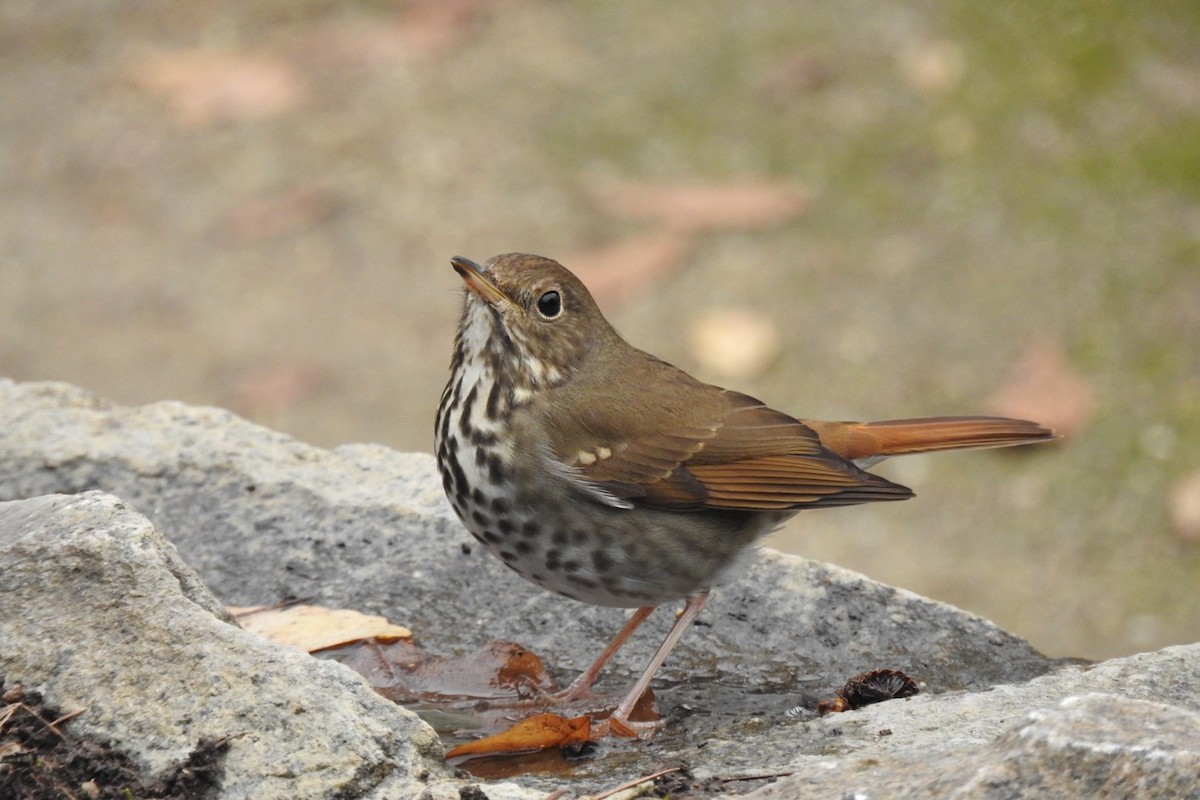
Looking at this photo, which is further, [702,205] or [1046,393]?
[702,205]

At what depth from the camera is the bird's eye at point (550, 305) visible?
166 inches

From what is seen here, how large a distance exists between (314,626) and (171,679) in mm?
1005

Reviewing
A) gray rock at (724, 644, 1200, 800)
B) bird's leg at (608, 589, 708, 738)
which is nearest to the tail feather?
bird's leg at (608, 589, 708, 738)

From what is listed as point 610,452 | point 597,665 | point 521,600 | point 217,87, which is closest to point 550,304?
point 610,452

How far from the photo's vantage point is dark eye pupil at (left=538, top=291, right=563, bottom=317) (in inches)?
166

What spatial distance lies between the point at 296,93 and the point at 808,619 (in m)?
6.48

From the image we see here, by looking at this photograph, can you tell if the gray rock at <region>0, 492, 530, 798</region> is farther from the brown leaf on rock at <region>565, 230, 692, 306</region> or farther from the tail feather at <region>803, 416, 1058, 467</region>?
the brown leaf on rock at <region>565, 230, 692, 306</region>

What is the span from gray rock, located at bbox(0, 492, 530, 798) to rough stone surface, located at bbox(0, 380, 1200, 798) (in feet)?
0.30

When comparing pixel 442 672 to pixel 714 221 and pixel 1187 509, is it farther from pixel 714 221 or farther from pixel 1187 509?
pixel 714 221

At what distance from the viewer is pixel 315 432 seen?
761 cm

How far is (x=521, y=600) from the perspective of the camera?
169 inches

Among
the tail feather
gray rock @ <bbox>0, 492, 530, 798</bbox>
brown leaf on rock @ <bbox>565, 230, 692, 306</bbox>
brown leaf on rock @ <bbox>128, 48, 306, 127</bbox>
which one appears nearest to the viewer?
gray rock @ <bbox>0, 492, 530, 798</bbox>

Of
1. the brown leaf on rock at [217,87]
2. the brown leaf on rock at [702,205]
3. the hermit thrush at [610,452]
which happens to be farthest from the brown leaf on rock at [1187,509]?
the brown leaf on rock at [217,87]

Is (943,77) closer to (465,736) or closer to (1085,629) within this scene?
(1085,629)
